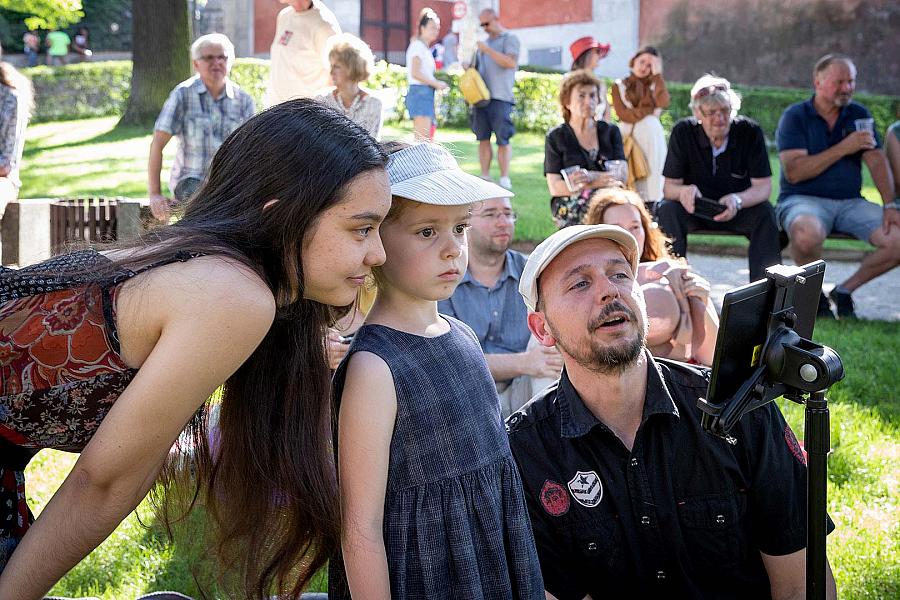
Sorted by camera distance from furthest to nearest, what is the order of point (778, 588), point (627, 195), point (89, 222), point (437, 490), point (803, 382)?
1. point (89, 222)
2. point (627, 195)
3. point (778, 588)
4. point (437, 490)
5. point (803, 382)

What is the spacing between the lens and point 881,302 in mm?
8203

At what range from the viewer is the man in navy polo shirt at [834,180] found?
24.7 feet

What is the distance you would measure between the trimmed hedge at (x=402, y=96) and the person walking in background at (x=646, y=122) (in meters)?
11.4

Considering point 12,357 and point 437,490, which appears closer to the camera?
point 12,357

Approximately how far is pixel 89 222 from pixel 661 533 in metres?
5.49

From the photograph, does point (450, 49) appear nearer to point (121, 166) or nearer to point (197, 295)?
point (121, 166)

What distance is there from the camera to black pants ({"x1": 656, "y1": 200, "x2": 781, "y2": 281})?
24.3 ft

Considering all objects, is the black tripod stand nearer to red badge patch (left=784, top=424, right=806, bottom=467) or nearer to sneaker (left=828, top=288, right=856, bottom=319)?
red badge patch (left=784, top=424, right=806, bottom=467)

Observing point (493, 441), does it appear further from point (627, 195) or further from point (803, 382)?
point (627, 195)

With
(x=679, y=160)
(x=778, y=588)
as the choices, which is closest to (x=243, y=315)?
(x=778, y=588)

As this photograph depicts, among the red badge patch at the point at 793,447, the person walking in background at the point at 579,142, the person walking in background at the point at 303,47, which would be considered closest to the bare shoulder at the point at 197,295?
the red badge patch at the point at 793,447

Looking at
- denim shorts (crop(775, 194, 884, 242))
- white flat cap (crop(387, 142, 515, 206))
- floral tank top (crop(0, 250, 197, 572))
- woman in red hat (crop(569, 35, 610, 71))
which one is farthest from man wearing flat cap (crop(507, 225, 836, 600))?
woman in red hat (crop(569, 35, 610, 71))

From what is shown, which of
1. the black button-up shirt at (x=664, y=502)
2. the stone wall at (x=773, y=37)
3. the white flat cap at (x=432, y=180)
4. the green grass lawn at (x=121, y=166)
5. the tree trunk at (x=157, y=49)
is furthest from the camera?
the stone wall at (x=773, y=37)

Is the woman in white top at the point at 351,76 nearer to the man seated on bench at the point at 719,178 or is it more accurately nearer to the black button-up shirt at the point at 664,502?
the man seated on bench at the point at 719,178
